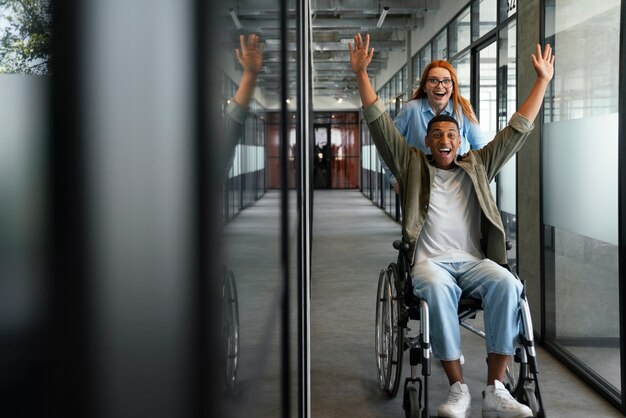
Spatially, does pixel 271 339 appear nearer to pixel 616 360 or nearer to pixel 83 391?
pixel 83 391

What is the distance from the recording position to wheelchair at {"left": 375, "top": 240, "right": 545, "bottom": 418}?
292cm

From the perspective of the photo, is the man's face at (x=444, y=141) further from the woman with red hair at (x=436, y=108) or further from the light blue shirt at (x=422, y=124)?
the light blue shirt at (x=422, y=124)

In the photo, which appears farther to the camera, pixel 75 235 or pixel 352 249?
pixel 352 249

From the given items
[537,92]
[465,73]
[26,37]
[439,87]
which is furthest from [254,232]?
[465,73]

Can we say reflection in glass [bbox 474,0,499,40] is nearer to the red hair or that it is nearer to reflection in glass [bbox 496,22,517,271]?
reflection in glass [bbox 496,22,517,271]

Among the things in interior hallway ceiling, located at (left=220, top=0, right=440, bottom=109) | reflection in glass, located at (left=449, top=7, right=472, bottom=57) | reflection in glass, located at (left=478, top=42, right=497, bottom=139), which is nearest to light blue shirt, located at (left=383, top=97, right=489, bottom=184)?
reflection in glass, located at (left=478, top=42, right=497, bottom=139)

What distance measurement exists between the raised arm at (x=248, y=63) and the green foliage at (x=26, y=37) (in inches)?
8.3

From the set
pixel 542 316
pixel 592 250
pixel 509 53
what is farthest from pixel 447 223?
pixel 509 53

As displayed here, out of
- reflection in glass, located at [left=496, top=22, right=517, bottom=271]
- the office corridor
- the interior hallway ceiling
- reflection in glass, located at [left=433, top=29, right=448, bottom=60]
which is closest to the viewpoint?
the interior hallway ceiling

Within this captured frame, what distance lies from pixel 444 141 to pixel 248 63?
2.93 m

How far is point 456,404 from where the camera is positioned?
3074 millimetres

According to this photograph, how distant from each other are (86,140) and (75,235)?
0.09 feet

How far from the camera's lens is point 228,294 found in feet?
1.27

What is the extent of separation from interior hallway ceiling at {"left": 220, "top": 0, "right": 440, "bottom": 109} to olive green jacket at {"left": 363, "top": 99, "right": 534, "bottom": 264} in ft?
6.20
